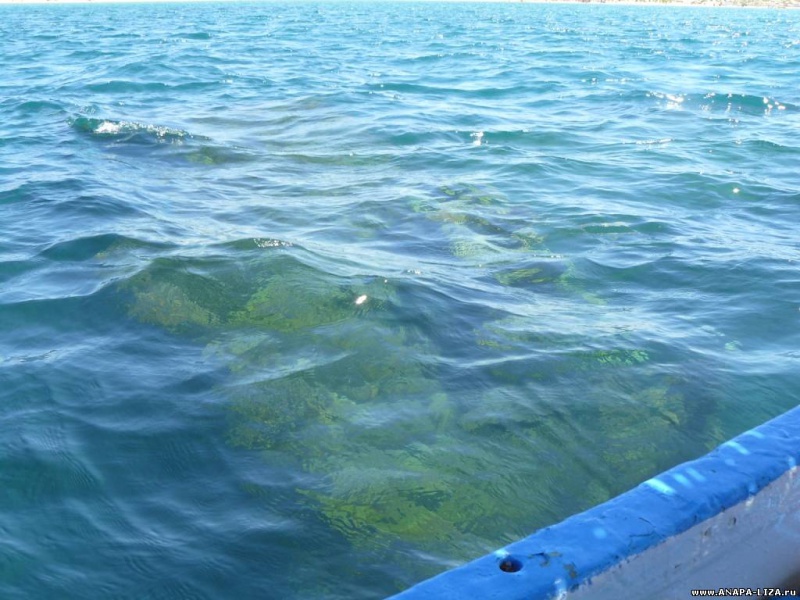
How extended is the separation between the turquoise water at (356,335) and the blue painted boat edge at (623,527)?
1.41 metres

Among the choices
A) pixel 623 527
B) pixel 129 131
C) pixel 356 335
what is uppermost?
pixel 623 527

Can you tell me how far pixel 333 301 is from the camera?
563 centimetres

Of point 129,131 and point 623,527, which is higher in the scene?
point 623,527

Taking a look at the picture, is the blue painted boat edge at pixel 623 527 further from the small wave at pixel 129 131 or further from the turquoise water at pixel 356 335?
the small wave at pixel 129 131

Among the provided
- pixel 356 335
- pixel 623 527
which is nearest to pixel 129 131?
pixel 356 335

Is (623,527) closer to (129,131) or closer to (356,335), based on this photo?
(356,335)

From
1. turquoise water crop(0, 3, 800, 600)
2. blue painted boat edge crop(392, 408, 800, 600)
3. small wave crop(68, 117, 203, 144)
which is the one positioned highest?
blue painted boat edge crop(392, 408, 800, 600)

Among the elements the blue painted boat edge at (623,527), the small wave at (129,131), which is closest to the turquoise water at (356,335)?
the small wave at (129,131)

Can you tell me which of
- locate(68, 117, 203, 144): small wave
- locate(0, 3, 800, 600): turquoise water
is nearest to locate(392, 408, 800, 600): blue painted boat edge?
locate(0, 3, 800, 600): turquoise water

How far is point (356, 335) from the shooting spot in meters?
5.16

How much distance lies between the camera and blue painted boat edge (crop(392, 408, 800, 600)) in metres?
1.75

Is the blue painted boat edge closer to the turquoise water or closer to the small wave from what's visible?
the turquoise water

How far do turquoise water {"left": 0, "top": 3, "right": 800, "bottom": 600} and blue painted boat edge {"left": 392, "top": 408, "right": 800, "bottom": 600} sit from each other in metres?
1.41

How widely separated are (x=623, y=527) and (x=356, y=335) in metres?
3.36
